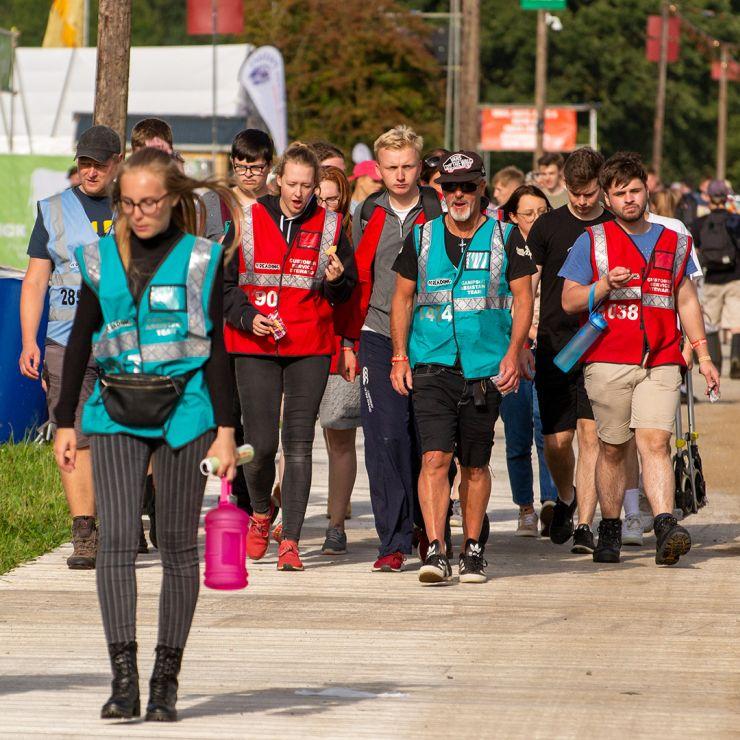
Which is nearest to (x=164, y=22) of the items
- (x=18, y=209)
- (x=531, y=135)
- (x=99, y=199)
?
(x=531, y=135)

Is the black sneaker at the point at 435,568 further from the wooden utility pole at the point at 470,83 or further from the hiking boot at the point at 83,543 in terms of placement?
the wooden utility pole at the point at 470,83

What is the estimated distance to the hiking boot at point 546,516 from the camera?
1024 centimetres

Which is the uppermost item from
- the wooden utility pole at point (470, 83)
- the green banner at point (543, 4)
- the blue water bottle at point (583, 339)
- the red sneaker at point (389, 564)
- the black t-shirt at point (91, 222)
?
the green banner at point (543, 4)

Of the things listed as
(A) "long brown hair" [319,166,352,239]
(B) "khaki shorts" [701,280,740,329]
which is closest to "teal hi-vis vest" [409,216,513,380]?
(A) "long brown hair" [319,166,352,239]

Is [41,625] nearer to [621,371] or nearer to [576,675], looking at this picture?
[576,675]

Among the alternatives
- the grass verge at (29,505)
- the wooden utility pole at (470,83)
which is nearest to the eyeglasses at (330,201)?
the grass verge at (29,505)

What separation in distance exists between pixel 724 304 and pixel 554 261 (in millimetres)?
11250

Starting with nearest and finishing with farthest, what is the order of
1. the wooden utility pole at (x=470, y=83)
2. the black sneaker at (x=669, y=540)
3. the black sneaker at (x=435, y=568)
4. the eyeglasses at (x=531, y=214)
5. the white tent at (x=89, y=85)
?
the black sneaker at (x=435, y=568) < the black sneaker at (x=669, y=540) < the eyeglasses at (x=531, y=214) < the wooden utility pole at (x=470, y=83) < the white tent at (x=89, y=85)

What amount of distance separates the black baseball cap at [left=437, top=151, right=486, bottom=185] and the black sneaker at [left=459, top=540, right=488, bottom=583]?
1640 millimetres

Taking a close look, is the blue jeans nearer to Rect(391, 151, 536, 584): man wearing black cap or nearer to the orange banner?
Rect(391, 151, 536, 584): man wearing black cap

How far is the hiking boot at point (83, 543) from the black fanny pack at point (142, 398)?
3137 mm

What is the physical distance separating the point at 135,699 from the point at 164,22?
10421 centimetres

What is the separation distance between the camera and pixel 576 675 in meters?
6.56

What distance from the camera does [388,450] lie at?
8.96 meters
